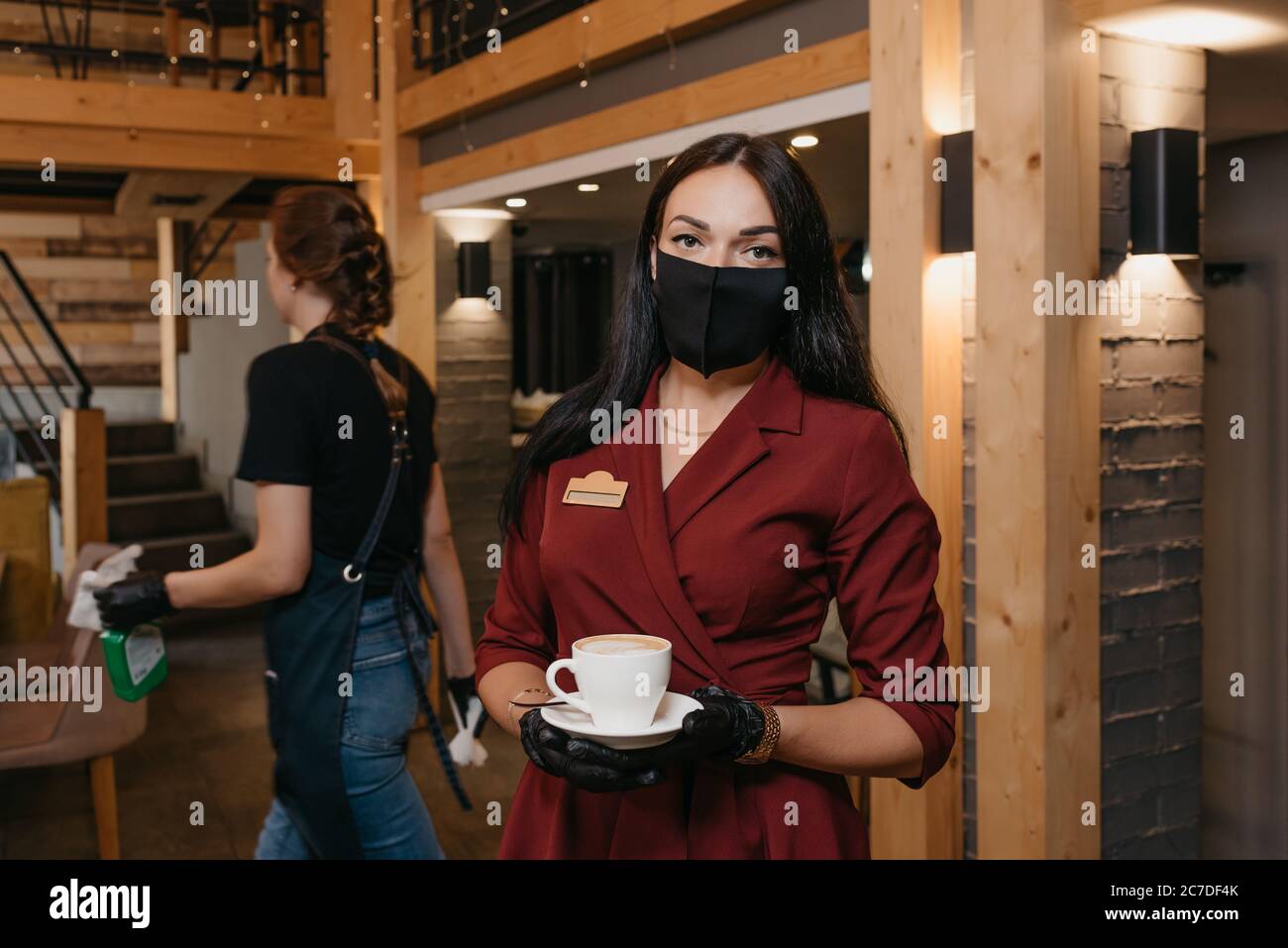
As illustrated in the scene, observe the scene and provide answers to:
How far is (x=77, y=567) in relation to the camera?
388 cm

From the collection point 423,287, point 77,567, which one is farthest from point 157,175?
point 77,567

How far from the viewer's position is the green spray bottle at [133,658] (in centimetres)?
222

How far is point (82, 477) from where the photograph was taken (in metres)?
4.54

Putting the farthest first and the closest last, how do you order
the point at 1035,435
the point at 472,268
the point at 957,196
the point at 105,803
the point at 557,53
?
the point at 472,268 < the point at 557,53 < the point at 105,803 < the point at 957,196 < the point at 1035,435

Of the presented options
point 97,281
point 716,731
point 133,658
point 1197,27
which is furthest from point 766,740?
point 97,281

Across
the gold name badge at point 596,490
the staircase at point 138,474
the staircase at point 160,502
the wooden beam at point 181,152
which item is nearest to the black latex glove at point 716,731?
the gold name badge at point 596,490

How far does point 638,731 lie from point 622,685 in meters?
0.05

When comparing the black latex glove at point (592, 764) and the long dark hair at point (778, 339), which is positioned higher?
the long dark hair at point (778, 339)

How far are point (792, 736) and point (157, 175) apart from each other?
18.1 feet

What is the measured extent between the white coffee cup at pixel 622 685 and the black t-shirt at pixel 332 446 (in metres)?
1.06

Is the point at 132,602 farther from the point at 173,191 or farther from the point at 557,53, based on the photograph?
the point at 173,191

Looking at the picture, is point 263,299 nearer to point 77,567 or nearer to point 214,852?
point 77,567

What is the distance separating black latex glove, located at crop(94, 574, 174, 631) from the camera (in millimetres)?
2176

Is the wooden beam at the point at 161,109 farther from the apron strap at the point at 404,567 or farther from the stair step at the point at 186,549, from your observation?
the apron strap at the point at 404,567
